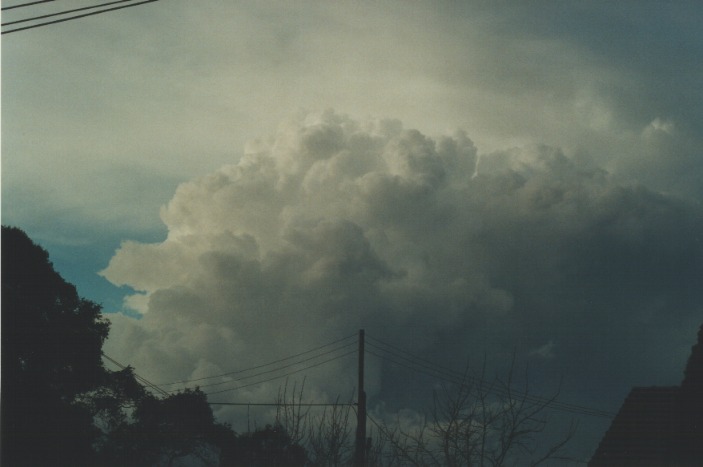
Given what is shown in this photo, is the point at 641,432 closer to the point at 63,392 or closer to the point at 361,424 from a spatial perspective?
the point at 361,424

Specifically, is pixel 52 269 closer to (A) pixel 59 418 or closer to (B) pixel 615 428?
(A) pixel 59 418

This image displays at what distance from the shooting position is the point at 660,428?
64.6ft

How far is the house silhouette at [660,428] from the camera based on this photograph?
15945mm

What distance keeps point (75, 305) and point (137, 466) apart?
322 inches

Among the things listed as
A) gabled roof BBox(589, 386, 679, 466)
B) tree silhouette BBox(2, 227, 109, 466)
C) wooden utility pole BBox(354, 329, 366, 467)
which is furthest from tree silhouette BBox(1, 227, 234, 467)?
gabled roof BBox(589, 386, 679, 466)

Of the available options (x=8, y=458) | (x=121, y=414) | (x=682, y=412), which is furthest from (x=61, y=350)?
(x=682, y=412)

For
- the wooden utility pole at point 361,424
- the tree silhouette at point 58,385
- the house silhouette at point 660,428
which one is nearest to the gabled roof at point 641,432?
the house silhouette at point 660,428

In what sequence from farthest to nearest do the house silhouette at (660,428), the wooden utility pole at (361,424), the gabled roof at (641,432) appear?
the wooden utility pole at (361,424) → the gabled roof at (641,432) → the house silhouette at (660,428)

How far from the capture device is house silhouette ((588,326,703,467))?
15945mm

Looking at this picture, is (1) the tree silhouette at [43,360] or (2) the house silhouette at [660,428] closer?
(2) the house silhouette at [660,428]


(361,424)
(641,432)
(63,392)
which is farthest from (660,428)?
(63,392)

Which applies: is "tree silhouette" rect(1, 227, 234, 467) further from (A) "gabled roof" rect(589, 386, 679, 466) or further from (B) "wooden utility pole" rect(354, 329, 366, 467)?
(A) "gabled roof" rect(589, 386, 679, 466)

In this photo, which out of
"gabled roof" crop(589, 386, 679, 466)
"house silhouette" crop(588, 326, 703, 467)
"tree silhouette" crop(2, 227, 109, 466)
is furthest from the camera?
"tree silhouette" crop(2, 227, 109, 466)

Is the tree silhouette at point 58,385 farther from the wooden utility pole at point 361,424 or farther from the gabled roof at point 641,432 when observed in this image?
the gabled roof at point 641,432
